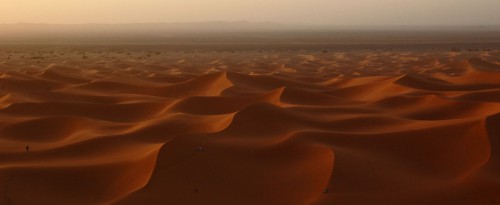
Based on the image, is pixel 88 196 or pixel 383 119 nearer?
pixel 88 196

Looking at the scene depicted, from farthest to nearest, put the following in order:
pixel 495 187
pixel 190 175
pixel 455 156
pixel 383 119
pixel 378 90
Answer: pixel 378 90 < pixel 383 119 < pixel 455 156 < pixel 190 175 < pixel 495 187

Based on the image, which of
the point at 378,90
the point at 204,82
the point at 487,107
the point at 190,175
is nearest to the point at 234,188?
the point at 190,175

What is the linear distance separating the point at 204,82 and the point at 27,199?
8310mm

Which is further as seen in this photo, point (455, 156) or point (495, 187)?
point (455, 156)

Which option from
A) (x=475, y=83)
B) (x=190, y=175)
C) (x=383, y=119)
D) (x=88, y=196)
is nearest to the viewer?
(x=88, y=196)

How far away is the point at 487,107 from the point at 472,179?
3.34m

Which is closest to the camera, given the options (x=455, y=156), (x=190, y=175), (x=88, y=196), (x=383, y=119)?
(x=88, y=196)

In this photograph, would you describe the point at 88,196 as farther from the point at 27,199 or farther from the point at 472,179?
the point at 472,179

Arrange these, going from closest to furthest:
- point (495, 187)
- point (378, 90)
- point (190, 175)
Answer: point (495, 187)
point (190, 175)
point (378, 90)

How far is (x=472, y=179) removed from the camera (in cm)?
443

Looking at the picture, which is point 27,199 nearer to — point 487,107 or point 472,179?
point 472,179

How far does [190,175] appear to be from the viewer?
4777 mm

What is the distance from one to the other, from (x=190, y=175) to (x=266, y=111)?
2.71 meters

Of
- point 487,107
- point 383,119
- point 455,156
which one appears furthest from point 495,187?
point 487,107
